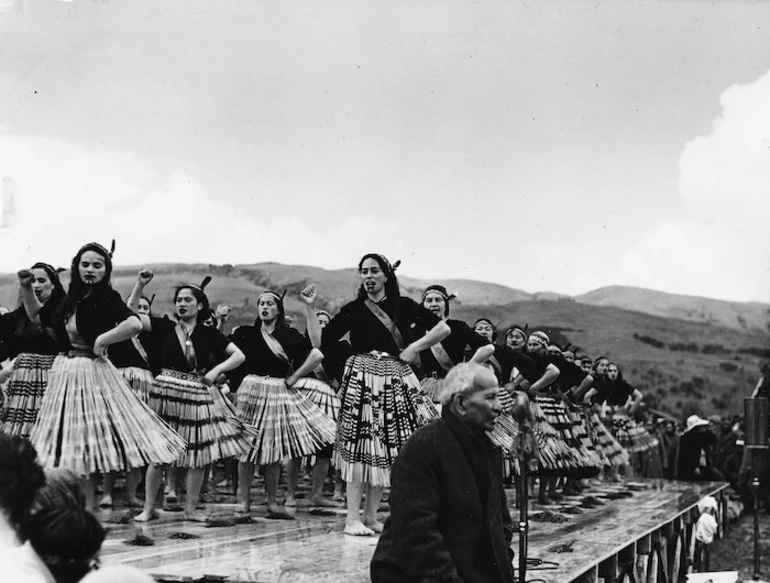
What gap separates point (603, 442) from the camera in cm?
1061

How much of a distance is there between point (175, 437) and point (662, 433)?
498 inches

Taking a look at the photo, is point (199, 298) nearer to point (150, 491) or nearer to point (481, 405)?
point (150, 491)

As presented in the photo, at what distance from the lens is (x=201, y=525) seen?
5.45 metres

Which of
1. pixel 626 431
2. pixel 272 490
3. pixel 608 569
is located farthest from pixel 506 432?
pixel 626 431

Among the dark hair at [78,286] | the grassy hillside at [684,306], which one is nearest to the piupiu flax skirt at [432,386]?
the dark hair at [78,286]

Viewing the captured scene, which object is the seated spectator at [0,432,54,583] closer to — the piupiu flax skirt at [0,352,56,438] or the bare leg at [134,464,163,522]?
the bare leg at [134,464,163,522]

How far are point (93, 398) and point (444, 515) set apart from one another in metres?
2.54

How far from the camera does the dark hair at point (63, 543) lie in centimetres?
210

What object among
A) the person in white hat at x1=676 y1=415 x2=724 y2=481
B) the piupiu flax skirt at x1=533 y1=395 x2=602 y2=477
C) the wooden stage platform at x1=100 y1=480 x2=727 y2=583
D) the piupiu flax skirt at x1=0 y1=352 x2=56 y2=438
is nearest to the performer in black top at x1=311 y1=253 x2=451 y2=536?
the wooden stage platform at x1=100 y1=480 x2=727 y2=583

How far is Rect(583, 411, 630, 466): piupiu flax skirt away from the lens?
10124 mm

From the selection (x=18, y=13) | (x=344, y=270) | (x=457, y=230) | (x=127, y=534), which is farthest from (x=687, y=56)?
(x=127, y=534)

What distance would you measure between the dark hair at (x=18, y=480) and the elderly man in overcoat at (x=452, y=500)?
1.14 meters

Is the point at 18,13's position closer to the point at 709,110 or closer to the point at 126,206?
the point at 126,206

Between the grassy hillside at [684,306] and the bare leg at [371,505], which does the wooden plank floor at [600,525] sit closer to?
the bare leg at [371,505]
